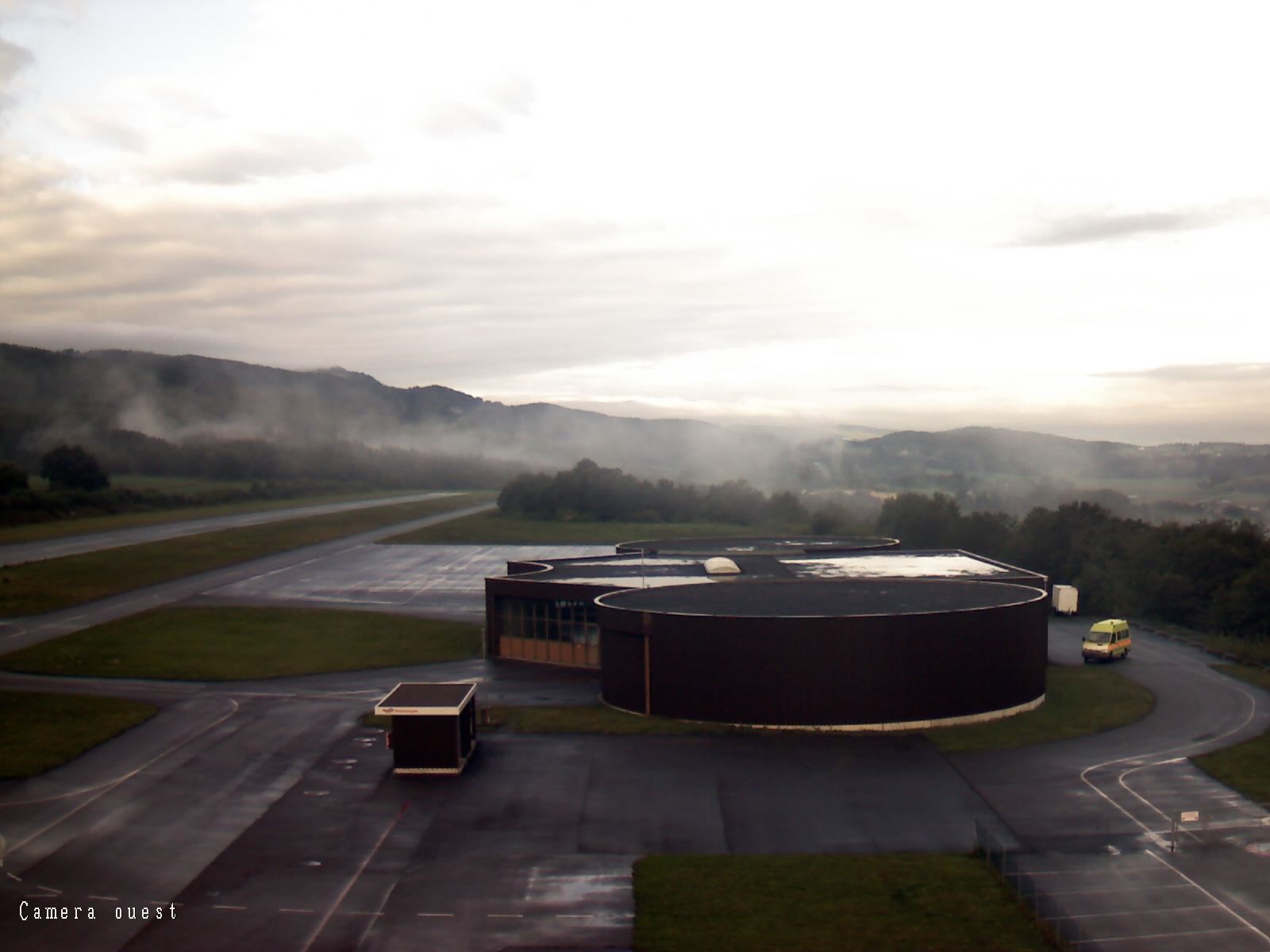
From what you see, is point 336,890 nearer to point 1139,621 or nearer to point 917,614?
point 917,614

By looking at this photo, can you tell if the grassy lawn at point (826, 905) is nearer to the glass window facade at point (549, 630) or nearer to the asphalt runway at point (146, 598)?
the glass window facade at point (549, 630)

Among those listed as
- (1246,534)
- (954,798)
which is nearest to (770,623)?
(954,798)

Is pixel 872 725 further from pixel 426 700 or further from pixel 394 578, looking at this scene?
pixel 394 578

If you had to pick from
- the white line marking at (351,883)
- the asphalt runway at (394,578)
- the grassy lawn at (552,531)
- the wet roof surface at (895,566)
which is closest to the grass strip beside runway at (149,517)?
the asphalt runway at (394,578)

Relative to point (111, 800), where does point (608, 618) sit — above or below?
above

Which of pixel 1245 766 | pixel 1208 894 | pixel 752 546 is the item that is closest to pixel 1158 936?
pixel 1208 894

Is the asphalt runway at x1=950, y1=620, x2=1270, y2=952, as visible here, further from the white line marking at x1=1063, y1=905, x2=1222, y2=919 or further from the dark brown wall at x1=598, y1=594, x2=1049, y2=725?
the dark brown wall at x1=598, y1=594, x2=1049, y2=725
